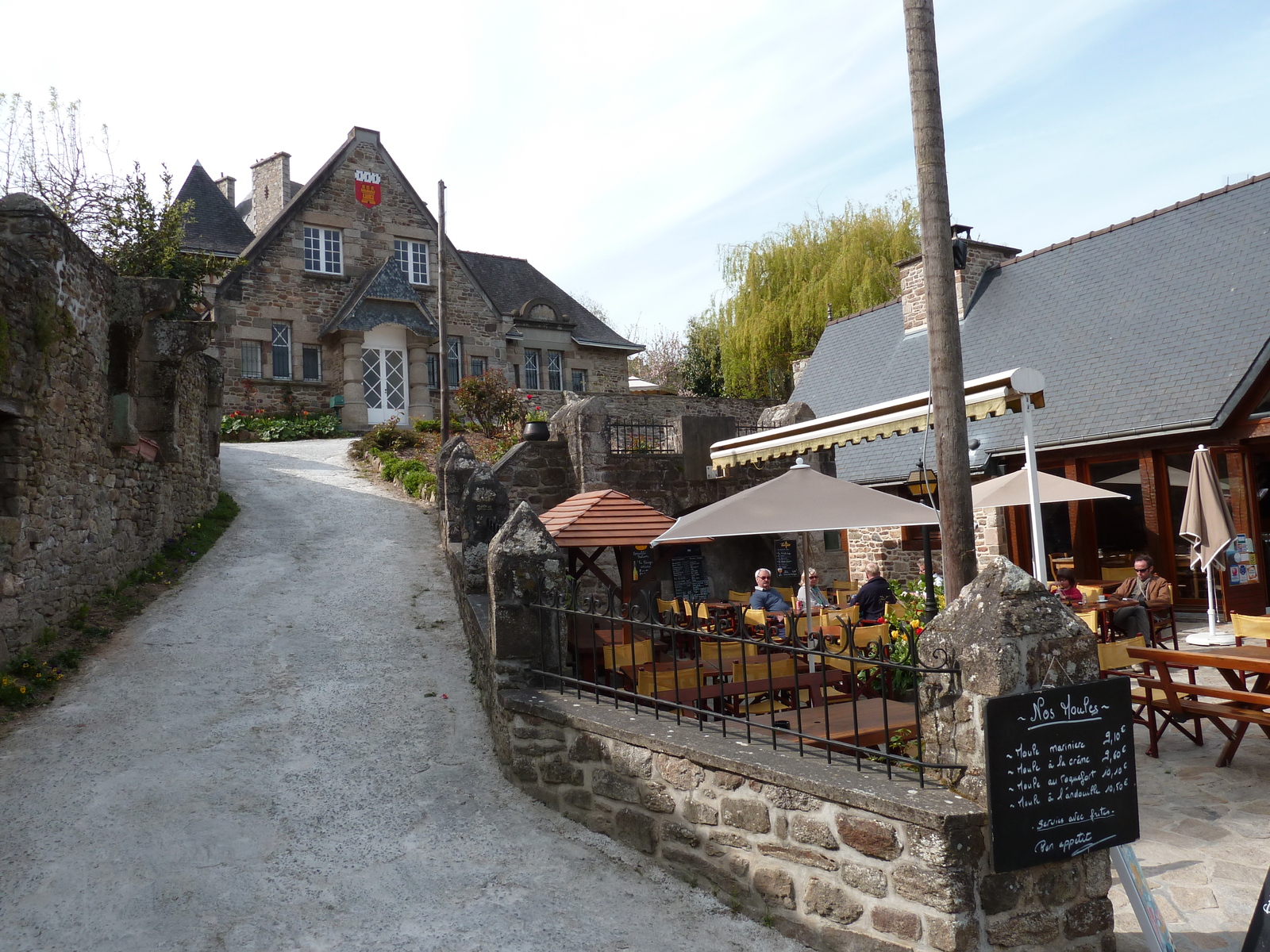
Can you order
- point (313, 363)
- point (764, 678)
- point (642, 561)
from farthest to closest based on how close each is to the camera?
point (313, 363), point (642, 561), point (764, 678)

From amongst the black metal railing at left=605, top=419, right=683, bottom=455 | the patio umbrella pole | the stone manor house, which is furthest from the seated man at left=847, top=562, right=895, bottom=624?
the stone manor house

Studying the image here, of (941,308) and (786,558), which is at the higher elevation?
(941,308)

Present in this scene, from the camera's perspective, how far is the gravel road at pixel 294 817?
419cm

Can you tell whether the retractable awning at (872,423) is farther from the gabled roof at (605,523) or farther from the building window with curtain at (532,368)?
the building window with curtain at (532,368)

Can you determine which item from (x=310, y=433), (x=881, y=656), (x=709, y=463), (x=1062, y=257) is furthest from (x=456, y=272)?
(x=881, y=656)

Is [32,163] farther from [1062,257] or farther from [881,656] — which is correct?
[1062,257]

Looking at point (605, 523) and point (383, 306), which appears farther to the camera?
point (383, 306)

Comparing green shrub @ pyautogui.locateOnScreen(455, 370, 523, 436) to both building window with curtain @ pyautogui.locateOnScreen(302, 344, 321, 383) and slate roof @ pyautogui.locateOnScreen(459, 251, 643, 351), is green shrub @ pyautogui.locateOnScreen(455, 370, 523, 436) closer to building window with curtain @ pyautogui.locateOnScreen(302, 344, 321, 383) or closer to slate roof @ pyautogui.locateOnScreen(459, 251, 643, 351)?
building window with curtain @ pyautogui.locateOnScreen(302, 344, 321, 383)

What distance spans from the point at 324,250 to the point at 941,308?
21422 mm

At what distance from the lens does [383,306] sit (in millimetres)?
23906

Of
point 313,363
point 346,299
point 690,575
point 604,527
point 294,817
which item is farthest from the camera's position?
point 346,299

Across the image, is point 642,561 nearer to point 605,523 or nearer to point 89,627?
point 605,523

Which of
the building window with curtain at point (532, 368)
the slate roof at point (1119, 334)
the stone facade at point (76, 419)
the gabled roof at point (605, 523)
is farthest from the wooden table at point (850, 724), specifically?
the building window with curtain at point (532, 368)

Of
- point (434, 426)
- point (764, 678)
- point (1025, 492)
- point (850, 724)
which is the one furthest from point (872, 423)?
point (434, 426)
